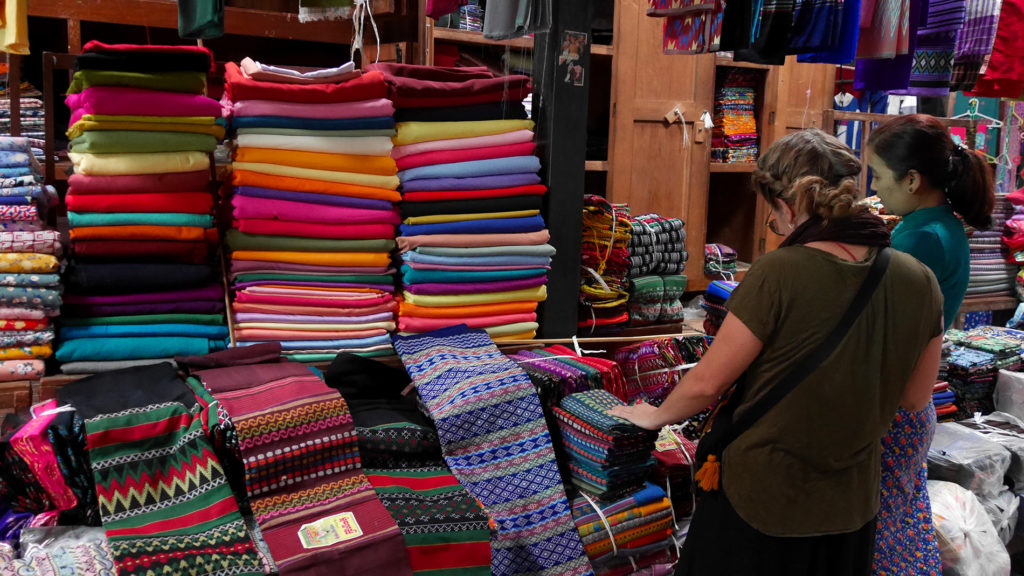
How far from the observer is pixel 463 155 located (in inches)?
90.9

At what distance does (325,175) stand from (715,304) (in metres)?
1.41

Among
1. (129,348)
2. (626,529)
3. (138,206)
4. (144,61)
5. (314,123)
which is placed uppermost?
(144,61)

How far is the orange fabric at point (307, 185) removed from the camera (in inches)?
82.4

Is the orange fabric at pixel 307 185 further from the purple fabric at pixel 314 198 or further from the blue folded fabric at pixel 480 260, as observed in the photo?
the blue folded fabric at pixel 480 260

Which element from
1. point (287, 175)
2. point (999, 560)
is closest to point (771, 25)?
point (287, 175)

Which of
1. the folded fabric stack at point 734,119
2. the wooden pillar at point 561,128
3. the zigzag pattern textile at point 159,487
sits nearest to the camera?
the zigzag pattern textile at point 159,487

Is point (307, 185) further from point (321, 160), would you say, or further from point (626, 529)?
point (626, 529)

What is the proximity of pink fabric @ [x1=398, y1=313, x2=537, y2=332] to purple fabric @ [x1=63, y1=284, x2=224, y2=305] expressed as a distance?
0.49m

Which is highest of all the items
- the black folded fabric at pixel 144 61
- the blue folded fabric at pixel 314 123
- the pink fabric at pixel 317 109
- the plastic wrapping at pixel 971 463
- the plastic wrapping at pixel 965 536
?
the black folded fabric at pixel 144 61

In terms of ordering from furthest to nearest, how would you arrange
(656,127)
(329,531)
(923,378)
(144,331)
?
(656,127) < (144,331) < (923,378) < (329,531)

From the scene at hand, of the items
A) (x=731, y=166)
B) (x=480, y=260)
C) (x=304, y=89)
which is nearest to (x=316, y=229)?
(x=304, y=89)

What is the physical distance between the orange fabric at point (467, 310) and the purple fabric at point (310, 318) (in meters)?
0.06

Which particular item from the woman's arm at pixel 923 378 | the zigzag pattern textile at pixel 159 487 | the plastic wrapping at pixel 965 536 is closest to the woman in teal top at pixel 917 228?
the woman's arm at pixel 923 378

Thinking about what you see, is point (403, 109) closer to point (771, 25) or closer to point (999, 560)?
point (771, 25)
